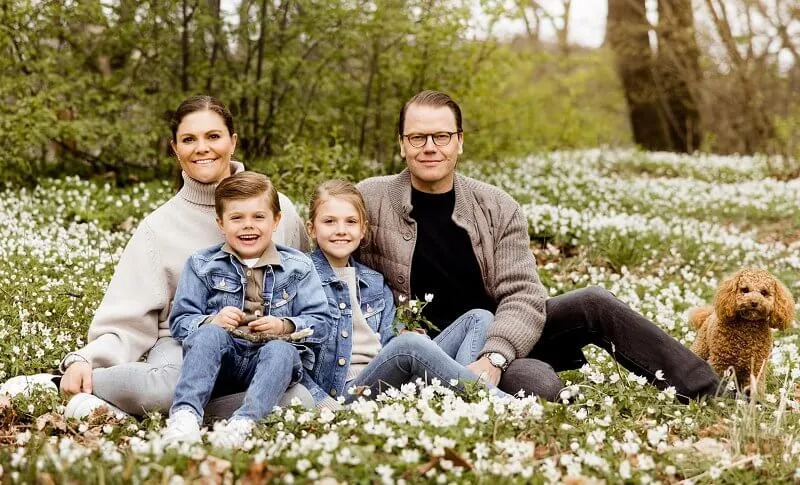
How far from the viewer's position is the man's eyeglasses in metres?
4.83

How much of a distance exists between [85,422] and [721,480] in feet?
9.39

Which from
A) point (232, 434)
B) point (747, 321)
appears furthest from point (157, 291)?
point (747, 321)

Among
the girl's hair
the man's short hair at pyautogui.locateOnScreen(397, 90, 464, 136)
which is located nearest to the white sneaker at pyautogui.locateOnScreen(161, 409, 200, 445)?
the girl's hair

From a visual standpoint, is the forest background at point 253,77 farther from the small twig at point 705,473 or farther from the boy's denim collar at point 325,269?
the small twig at point 705,473

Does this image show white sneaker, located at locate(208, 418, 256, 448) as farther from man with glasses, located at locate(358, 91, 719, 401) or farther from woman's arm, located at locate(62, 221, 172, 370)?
man with glasses, located at locate(358, 91, 719, 401)

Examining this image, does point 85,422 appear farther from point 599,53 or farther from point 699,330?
point 599,53

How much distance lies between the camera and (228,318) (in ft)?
13.1

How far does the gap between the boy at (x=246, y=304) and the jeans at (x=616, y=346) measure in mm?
1130

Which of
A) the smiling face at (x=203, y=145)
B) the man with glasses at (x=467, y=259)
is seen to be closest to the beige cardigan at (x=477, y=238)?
the man with glasses at (x=467, y=259)

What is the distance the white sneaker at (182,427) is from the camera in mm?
3461

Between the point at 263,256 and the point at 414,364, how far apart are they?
36.8 inches

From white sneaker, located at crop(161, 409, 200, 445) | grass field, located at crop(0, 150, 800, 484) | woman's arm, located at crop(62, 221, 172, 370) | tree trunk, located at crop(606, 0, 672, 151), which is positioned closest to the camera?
grass field, located at crop(0, 150, 800, 484)

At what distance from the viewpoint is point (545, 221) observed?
357 inches

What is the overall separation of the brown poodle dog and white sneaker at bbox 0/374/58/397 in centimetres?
365
